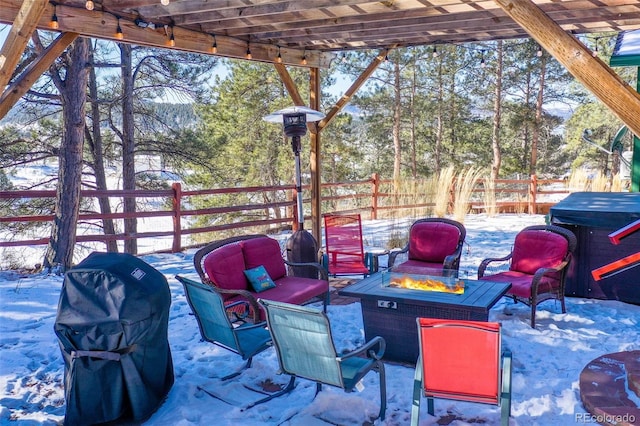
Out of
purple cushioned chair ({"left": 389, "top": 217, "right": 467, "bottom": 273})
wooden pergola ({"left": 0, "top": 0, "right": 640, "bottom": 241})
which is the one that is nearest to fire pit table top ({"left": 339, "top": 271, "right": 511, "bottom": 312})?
purple cushioned chair ({"left": 389, "top": 217, "right": 467, "bottom": 273})

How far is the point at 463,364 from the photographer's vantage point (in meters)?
2.39

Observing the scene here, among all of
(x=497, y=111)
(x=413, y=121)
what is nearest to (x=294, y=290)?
(x=497, y=111)

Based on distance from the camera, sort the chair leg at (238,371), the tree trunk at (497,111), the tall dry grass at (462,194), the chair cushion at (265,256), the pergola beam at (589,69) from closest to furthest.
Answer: the pergola beam at (589,69), the chair leg at (238,371), the chair cushion at (265,256), the tall dry grass at (462,194), the tree trunk at (497,111)

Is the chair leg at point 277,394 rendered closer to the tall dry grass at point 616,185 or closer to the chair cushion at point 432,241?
the chair cushion at point 432,241

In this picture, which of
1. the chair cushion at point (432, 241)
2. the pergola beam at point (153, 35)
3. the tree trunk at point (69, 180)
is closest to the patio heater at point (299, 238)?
the chair cushion at point (432, 241)

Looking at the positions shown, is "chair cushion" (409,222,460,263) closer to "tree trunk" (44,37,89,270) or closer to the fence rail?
the fence rail

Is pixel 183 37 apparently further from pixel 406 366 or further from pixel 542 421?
pixel 542 421

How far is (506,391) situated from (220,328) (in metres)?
1.68

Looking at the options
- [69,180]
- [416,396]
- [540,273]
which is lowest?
[416,396]

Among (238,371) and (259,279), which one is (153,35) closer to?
(259,279)

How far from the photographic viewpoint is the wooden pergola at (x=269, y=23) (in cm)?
413

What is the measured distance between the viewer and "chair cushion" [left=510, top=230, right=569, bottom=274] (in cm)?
448

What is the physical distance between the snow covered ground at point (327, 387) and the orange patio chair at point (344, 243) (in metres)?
0.85

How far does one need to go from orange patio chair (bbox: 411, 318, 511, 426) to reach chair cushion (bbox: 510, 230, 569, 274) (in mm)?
2426
